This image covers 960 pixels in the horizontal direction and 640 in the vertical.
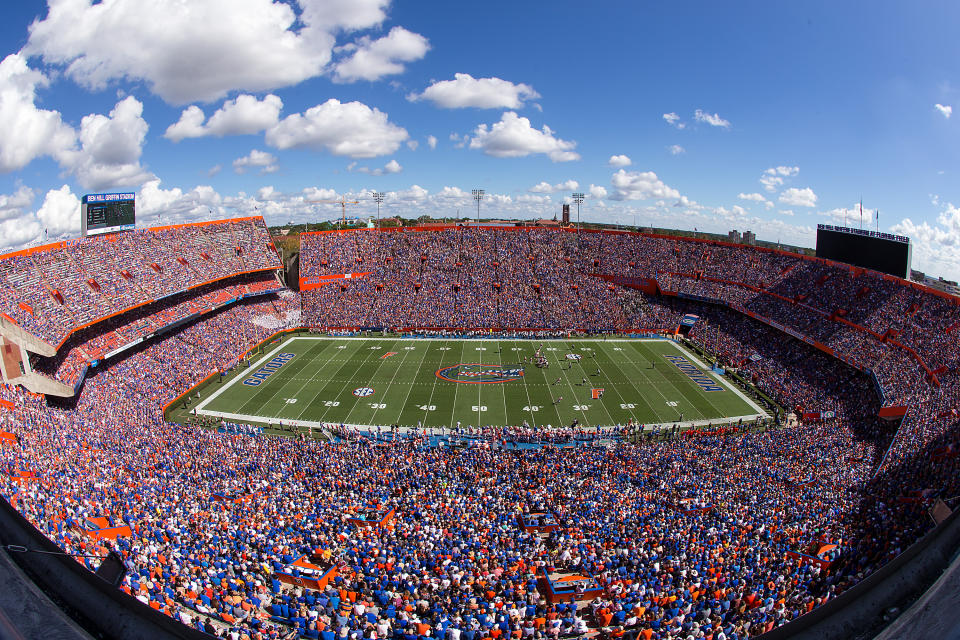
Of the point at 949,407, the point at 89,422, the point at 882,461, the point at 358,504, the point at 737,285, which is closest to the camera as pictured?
the point at 358,504

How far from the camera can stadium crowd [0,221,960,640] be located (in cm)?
1109

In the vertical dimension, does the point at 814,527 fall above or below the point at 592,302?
below

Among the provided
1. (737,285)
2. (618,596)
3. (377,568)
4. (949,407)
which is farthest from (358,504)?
(737,285)

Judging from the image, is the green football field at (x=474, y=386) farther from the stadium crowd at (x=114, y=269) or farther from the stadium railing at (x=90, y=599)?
the stadium railing at (x=90, y=599)

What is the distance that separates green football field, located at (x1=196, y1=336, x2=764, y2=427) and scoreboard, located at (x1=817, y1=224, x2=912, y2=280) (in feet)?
48.2

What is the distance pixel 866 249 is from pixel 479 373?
31422 mm

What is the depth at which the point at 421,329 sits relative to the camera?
4812 centimetres

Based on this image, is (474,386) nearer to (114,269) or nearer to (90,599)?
(114,269)

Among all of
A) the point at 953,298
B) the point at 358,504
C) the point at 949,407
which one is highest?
the point at 953,298

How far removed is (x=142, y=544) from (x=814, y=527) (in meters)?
19.2

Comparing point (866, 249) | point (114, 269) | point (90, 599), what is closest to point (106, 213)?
point (114, 269)

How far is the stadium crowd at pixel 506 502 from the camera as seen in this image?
1109cm

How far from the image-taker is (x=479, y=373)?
121 feet

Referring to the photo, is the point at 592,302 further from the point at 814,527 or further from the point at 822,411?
the point at 814,527
